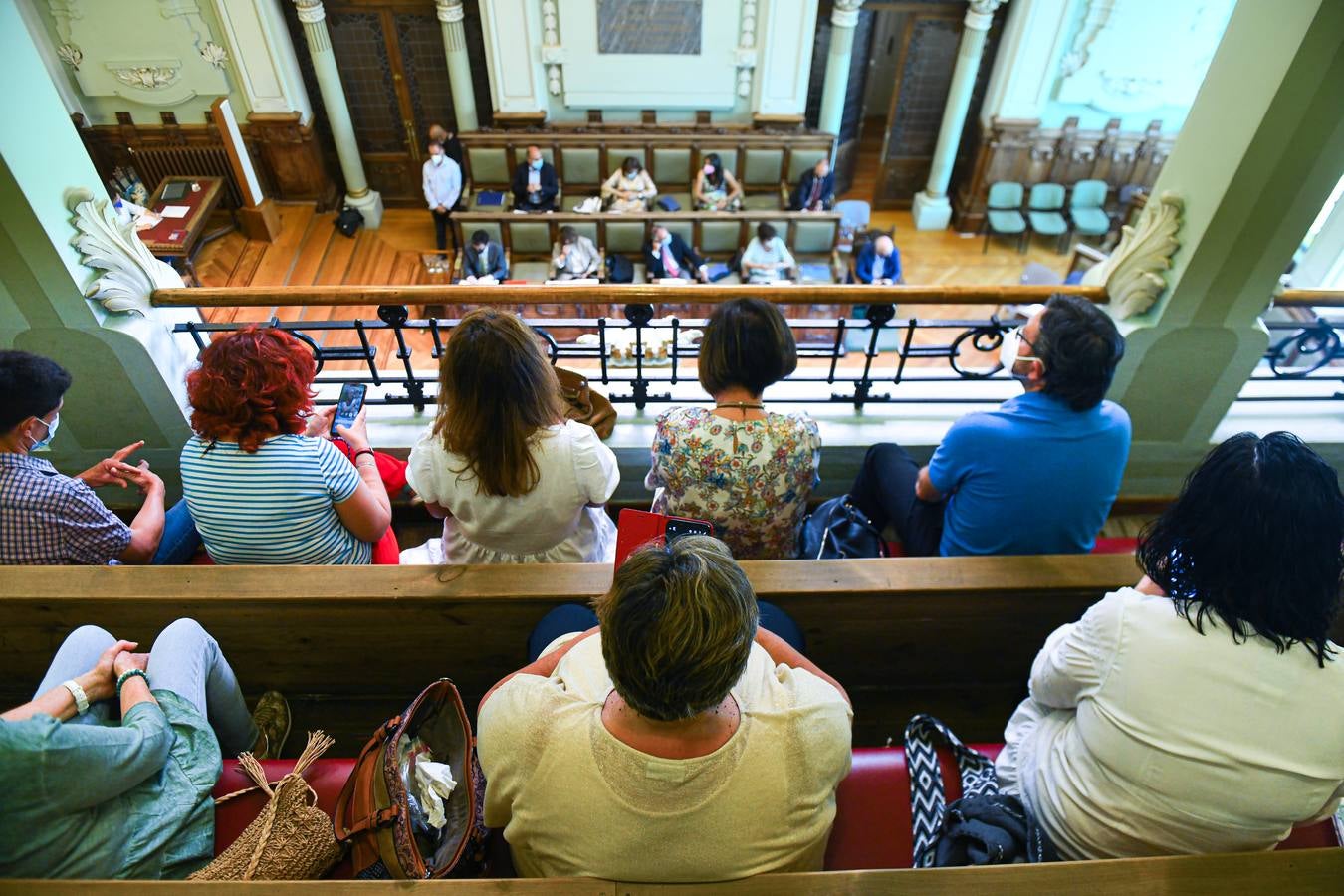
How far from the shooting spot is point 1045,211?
288 inches

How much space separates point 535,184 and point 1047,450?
557cm

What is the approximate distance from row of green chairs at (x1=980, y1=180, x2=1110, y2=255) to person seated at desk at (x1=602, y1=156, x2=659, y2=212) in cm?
313

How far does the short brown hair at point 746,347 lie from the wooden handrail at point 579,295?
27.5 inches

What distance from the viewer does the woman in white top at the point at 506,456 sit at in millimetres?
1577

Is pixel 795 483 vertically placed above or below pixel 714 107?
above

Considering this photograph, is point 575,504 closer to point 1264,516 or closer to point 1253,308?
point 1264,516

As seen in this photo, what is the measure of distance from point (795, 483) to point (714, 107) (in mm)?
6205

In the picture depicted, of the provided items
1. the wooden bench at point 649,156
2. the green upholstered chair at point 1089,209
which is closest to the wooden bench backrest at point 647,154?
the wooden bench at point 649,156

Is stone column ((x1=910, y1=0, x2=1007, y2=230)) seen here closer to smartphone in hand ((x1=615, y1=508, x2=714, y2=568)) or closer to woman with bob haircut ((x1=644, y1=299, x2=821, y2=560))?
woman with bob haircut ((x1=644, y1=299, x2=821, y2=560))

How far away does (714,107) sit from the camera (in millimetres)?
7180

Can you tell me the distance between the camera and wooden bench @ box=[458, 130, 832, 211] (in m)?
6.81

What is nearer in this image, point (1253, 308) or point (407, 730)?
point (407, 730)

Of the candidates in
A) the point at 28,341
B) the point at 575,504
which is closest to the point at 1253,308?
the point at 575,504

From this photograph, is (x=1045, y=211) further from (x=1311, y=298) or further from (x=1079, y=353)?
(x=1079, y=353)
